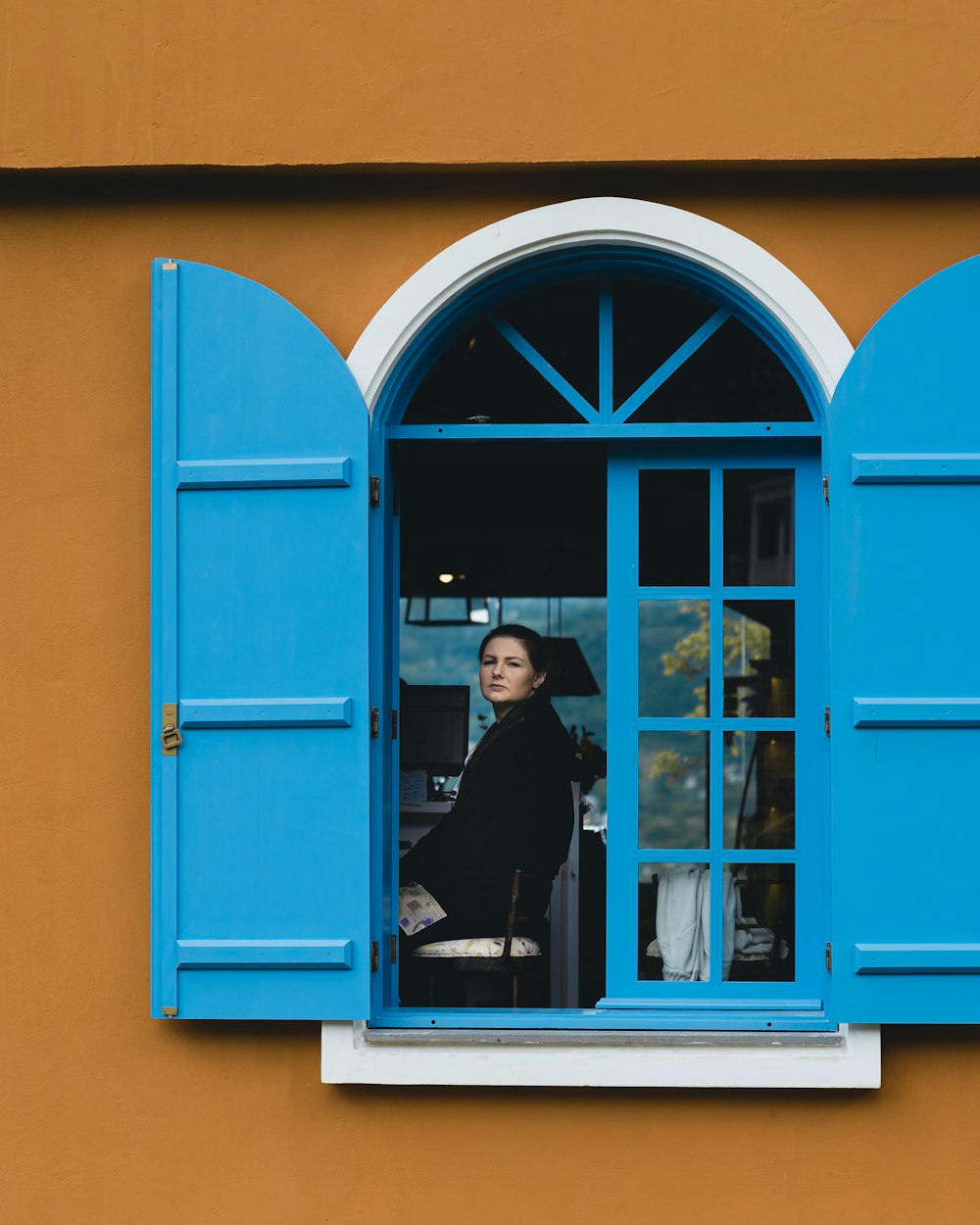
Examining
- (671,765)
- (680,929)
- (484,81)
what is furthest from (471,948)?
(671,765)

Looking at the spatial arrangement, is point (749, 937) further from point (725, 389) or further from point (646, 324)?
point (725, 389)

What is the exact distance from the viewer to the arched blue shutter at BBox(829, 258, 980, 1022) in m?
3.44

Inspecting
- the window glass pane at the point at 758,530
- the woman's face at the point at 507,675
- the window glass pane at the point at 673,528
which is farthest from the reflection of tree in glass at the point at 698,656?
the woman's face at the point at 507,675

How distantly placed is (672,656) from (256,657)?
35.7 feet

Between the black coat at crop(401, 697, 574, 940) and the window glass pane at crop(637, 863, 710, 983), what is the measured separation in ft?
1.68

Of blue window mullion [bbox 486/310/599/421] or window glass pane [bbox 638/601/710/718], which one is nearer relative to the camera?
blue window mullion [bbox 486/310/599/421]

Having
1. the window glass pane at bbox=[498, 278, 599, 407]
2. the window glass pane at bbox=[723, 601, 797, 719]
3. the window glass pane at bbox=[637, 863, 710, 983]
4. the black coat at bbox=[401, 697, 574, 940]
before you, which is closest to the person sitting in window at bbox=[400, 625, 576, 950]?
the black coat at bbox=[401, 697, 574, 940]

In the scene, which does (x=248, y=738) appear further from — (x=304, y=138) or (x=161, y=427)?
(x=304, y=138)

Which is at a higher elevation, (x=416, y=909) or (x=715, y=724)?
(x=715, y=724)

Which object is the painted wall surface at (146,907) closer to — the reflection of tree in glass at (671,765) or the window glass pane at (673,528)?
the window glass pane at (673,528)

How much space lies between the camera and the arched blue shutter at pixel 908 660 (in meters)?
3.44

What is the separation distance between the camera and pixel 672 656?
46.3ft

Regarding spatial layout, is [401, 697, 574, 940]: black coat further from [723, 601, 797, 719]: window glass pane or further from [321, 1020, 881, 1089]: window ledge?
[723, 601, 797, 719]: window glass pane

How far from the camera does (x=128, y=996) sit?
12.0 ft
